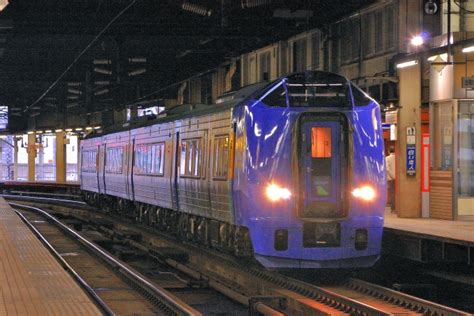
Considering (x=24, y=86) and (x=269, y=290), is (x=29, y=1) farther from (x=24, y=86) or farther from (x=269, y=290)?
(x=24, y=86)

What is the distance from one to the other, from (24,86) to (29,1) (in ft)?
79.8

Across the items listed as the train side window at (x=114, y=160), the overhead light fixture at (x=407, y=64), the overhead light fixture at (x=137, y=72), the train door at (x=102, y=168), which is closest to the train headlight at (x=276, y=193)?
the overhead light fixture at (x=407, y=64)

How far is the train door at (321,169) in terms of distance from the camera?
14172 mm

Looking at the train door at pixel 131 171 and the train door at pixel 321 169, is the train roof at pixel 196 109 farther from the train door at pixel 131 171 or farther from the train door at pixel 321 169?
the train door at pixel 321 169

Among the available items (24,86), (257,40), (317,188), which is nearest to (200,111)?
(317,188)

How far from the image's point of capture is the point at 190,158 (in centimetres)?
1858

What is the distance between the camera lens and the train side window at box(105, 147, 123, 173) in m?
28.9

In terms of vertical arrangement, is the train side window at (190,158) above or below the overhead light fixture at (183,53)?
below

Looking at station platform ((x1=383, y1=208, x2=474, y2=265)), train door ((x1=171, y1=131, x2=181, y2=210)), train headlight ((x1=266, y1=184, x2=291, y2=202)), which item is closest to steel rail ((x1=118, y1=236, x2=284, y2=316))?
train door ((x1=171, y1=131, x2=181, y2=210))

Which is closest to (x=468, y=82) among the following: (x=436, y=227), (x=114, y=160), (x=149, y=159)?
(x=436, y=227)

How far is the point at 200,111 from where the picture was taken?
17875 mm

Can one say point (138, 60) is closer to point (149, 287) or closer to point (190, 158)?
point (190, 158)

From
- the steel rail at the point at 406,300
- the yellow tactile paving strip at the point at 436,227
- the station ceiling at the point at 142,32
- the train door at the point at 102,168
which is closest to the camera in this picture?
the steel rail at the point at 406,300

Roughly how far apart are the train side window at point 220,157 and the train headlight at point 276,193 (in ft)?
4.94
